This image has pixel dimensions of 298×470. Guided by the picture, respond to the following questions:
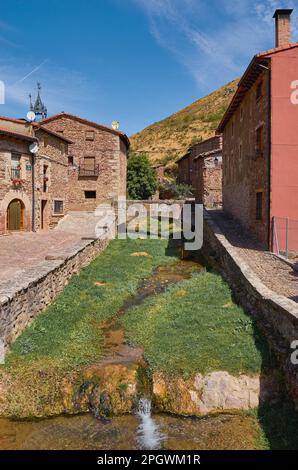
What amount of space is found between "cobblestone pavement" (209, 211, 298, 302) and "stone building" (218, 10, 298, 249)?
0.57 meters

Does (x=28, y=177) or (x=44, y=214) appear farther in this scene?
(x=44, y=214)

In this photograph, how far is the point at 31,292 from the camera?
29.8 feet

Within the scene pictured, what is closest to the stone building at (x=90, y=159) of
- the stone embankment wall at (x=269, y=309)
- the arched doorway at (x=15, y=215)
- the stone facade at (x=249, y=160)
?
the arched doorway at (x=15, y=215)

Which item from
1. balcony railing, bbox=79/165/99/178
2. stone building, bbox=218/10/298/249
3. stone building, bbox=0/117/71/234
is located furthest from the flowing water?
balcony railing, bbox=79/165/99/178

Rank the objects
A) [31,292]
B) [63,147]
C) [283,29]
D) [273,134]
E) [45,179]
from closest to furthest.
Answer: [31,292] < [273,134] < [283,29] < [45,179] < [63,147]

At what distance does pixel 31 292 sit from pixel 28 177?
47.3ft

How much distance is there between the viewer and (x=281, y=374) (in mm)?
6816

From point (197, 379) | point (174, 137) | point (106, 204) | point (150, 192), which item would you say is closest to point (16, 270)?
point (197, 379)

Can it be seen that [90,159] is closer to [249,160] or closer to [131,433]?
[249,160]

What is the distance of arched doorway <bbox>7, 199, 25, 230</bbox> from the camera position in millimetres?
20672

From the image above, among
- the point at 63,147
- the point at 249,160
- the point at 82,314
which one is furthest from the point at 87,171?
the point at 82,314

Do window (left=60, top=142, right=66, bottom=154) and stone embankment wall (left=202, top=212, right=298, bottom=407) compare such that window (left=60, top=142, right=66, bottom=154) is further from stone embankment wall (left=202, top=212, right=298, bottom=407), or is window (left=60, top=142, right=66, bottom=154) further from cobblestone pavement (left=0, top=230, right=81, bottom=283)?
stone embankment wall (left=202, top=212, right=298, bottom=407)
